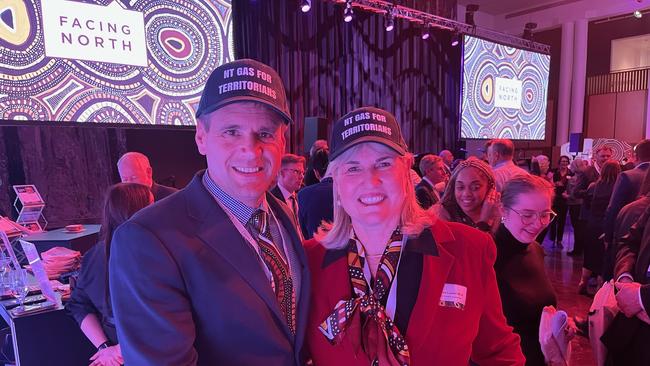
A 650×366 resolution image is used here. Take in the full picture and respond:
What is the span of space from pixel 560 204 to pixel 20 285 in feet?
27.1

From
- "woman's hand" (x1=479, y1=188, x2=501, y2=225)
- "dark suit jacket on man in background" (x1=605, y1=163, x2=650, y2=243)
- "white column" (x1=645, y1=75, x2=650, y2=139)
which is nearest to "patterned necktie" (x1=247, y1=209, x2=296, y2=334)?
"woman's hand" (x1=479, y1=188, x2=501, y2=225)

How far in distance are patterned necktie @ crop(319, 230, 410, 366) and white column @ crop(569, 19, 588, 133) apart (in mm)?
12816

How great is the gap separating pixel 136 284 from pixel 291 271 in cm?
45

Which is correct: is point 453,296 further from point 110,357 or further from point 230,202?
point 110,357

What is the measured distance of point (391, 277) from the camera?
127 cm

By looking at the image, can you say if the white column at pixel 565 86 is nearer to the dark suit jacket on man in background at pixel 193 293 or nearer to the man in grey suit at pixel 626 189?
the man in grey suit at pixel 626 189

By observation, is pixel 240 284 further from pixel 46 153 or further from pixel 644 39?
pixel 644 39

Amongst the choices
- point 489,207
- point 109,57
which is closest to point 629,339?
point 489,207

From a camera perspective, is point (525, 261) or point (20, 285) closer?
point (525, 261)

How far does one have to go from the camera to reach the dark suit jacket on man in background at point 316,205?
3.46 m

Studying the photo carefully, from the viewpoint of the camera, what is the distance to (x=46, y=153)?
17.0 ft

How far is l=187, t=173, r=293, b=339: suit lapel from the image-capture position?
1.07 metres

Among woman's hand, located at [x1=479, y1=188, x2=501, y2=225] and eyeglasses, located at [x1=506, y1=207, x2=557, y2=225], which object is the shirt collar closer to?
eyeglasses, located at [x1=506, y1=207, x2=557, y2=225]

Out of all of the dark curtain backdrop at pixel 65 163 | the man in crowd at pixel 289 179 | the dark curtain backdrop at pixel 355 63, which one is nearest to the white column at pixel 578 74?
the dark curtain backdrop at pixel 355 63
